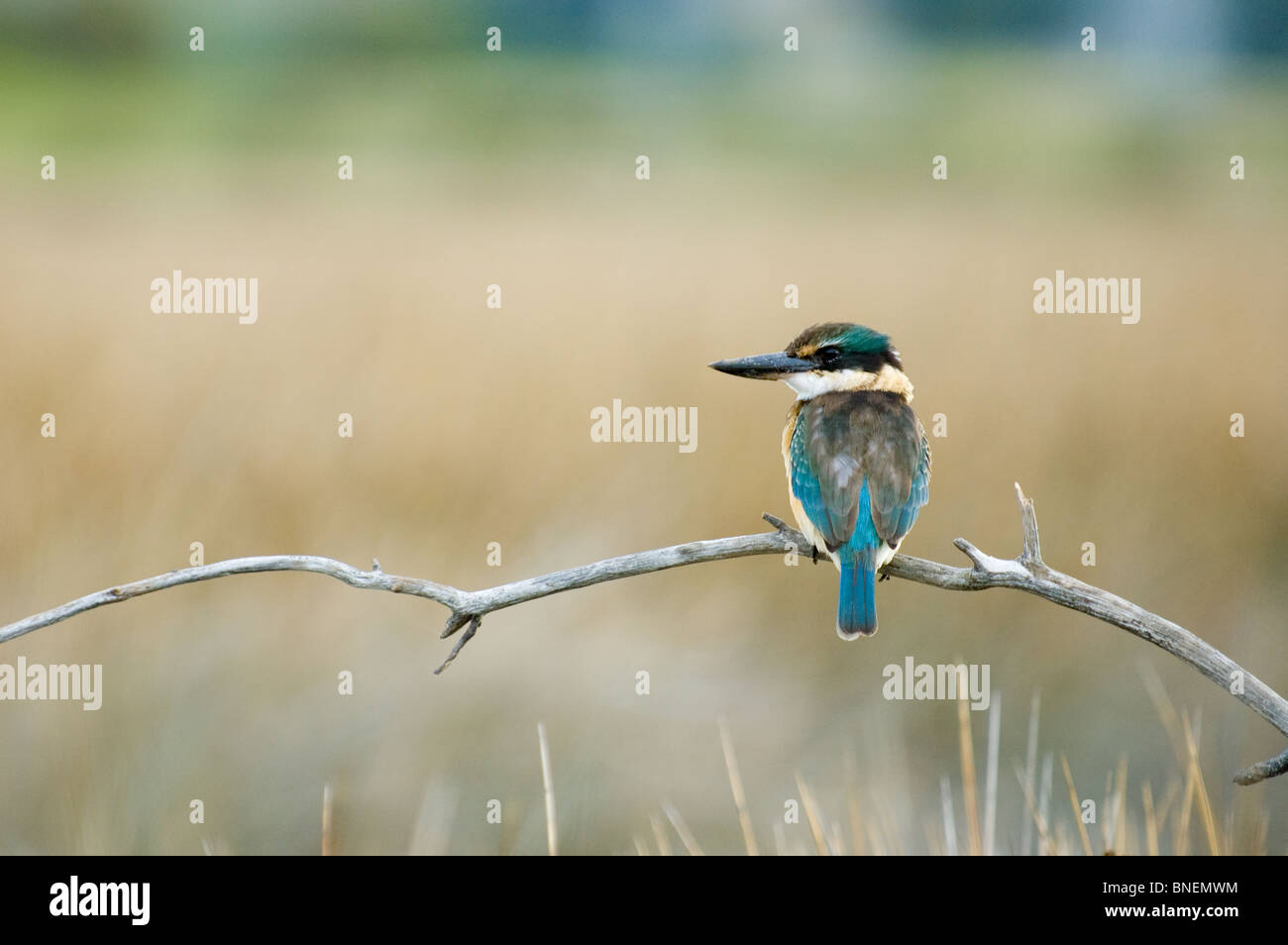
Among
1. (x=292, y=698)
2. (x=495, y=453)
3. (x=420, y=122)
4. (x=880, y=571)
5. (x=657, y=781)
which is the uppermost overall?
(x=420, y=122)

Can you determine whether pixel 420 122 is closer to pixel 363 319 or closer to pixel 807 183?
pixel 807 183

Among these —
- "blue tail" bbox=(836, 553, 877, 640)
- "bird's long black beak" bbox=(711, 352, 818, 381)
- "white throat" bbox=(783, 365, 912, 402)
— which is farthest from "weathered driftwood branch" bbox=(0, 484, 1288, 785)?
"white throat" bbox=(783, 365, 912, 402)

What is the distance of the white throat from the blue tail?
0.59 m

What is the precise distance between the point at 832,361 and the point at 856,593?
2.37ft

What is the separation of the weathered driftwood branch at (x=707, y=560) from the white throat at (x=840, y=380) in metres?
1.15

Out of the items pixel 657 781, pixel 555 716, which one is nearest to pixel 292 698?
pixel 555 716

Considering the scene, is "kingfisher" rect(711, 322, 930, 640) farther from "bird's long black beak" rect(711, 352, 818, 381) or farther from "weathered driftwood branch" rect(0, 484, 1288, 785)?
"weathered driftwood branch" rect(0, 484, 1288, 785)

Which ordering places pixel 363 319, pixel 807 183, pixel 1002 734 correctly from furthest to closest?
1. pixel 807 183
2. pixel 363 319
3. pixel 1002 734

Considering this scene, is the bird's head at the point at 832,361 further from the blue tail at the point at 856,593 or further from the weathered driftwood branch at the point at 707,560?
the weathered driftwood branch at the point at 707,560

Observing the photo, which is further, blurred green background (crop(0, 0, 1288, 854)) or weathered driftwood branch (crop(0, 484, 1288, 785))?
blurred green background (crop(0, 0, 1288, 854))

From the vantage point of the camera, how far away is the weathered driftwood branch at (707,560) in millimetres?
1788

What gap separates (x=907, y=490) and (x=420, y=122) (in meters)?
10.4

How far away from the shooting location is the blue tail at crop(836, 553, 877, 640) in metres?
2.81

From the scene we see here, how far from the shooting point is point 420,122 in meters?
12.2
